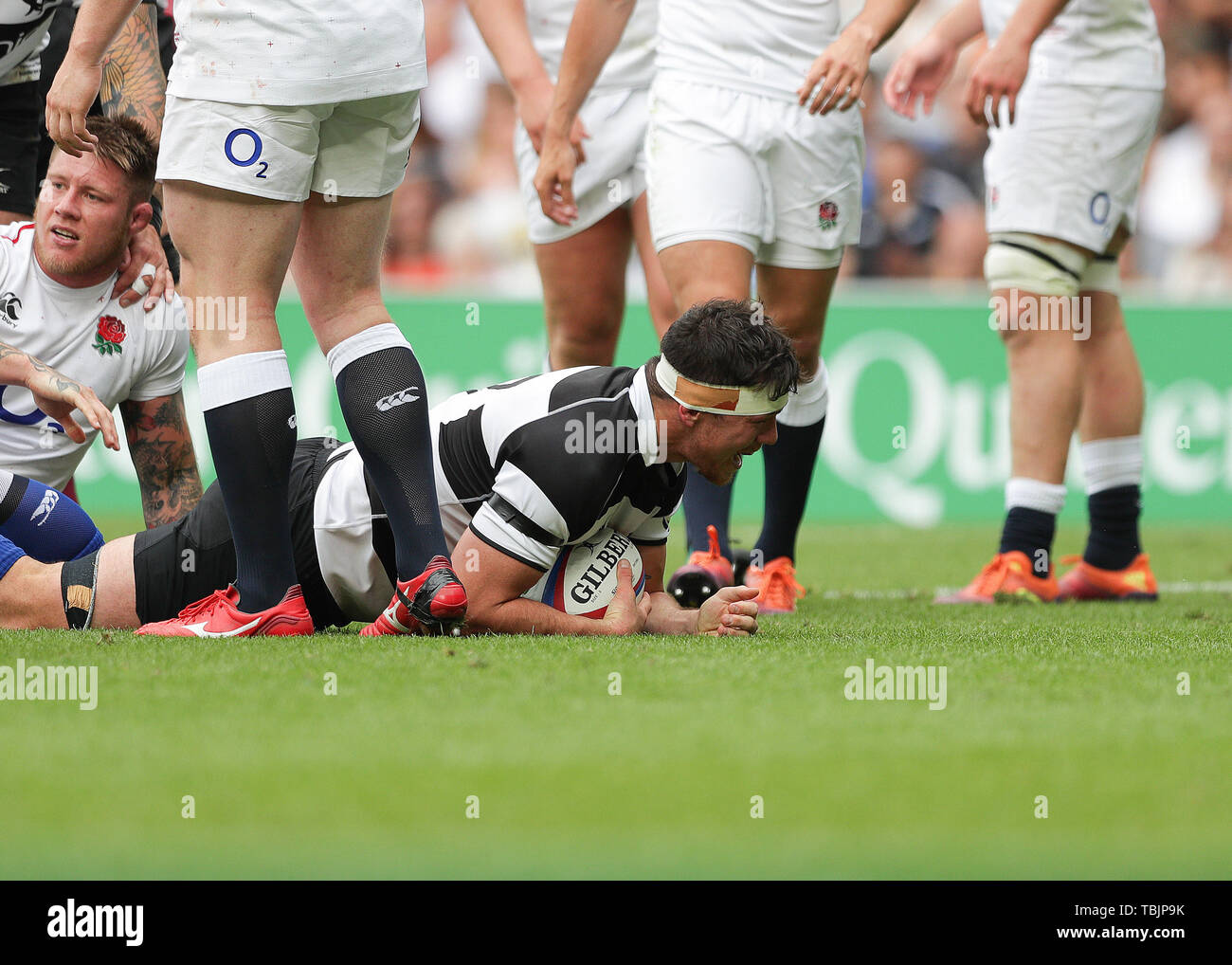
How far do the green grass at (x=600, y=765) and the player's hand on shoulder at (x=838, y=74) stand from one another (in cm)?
152

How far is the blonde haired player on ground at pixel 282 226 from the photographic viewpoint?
3.16 metres

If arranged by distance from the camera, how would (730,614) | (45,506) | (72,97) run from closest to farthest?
(72,97), (730,614), (45,506)

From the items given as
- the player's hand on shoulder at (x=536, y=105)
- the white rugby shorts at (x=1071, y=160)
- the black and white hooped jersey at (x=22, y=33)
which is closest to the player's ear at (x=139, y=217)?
the black and white hooped jersey at (x=22, y=33)

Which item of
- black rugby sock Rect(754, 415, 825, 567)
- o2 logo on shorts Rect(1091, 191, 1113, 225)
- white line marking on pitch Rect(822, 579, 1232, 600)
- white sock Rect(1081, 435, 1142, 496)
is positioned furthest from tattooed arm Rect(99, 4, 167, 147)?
white sock Rect(1081, 435, 1142, 496)

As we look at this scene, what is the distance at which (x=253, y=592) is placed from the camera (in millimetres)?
3387

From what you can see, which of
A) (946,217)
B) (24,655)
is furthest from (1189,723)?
(946,217)

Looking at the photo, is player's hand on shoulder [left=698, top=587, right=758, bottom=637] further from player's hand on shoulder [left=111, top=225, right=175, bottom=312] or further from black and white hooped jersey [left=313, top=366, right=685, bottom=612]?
player's hand on shoulder [left=111, top=225, right=175, bottom=312]

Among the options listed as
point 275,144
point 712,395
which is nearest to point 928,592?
point 712,395

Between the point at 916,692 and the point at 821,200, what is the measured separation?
2.04m

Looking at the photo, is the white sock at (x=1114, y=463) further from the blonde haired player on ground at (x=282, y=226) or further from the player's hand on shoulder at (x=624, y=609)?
the blonde haired player on ground at (x=282, y=226)

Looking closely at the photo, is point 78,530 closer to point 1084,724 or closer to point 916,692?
point 916,692

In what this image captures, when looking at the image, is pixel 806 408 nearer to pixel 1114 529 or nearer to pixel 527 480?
pixel 1114 529

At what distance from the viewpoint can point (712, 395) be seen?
134 inches

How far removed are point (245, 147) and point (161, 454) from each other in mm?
1330
